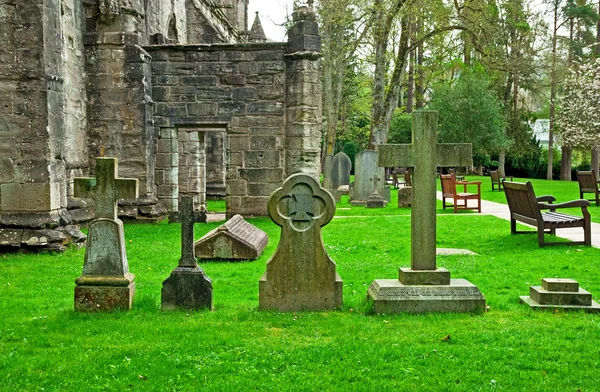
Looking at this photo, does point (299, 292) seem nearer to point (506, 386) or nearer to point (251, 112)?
point (506, 386)

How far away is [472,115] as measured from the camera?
40.7 m

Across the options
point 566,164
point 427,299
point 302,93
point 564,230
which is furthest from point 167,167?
point 566,164

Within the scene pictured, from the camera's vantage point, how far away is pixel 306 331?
5.43 meters

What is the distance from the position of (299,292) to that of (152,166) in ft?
31.7

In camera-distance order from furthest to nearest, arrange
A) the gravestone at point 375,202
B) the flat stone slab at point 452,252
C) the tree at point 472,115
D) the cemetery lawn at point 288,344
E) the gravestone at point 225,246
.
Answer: the tree at point 472,115 → the gravestone at point 375,202 → the flat stone slab at point 452,252 → the gravestone at point 225,246 → the cemetery lawn at point 288,344

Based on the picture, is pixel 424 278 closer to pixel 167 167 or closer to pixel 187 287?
pixel 187 287

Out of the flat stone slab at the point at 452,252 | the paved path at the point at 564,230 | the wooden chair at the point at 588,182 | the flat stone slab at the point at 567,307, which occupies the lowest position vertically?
the flat stone slab at the point at 567,307

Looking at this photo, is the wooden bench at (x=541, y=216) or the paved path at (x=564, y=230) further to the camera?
the paved path at (x=564, y=230)

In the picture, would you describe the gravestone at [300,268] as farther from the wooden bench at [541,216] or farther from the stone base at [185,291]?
the wooden bench at [541,216]

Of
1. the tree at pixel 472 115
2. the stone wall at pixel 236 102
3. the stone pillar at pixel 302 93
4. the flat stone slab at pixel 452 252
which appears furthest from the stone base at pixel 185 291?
the tree at pixel 472 115

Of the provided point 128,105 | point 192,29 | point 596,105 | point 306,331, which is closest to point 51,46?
point 128,105

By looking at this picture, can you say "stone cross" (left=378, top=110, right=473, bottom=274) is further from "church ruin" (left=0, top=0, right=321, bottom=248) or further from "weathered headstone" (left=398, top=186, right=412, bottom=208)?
"weathered headstone" (left=398, top=186, right=412, bottom=208)

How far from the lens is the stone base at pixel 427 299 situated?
5.98 meters

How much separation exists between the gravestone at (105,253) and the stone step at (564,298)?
4094 millimetres
